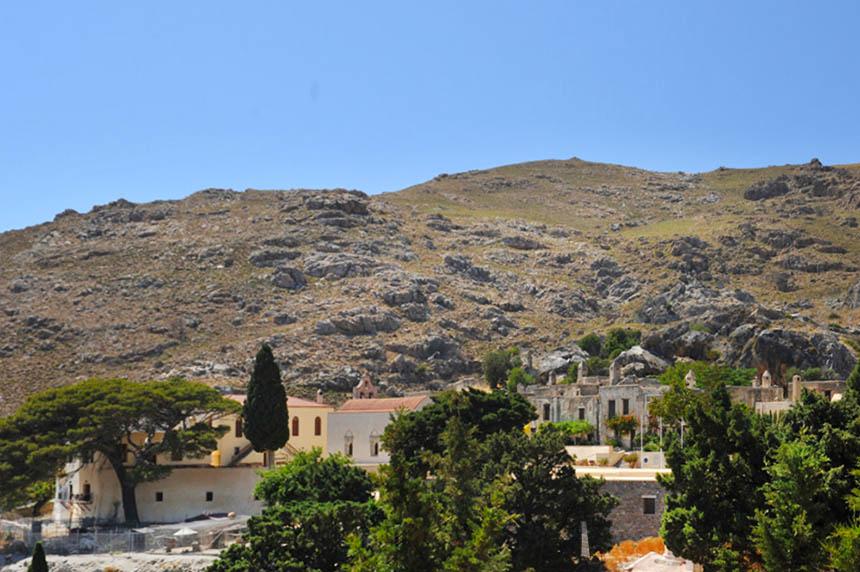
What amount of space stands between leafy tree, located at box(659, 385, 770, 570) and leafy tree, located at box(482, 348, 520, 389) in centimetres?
7741

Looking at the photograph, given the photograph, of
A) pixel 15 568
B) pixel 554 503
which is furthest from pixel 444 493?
pixel 15 568

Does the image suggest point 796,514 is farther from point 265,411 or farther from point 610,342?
point 610,342

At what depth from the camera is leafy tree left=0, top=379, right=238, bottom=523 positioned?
62031 mm

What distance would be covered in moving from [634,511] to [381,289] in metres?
102

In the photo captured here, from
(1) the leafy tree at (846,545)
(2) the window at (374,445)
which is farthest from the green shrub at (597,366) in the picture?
(1) the leafy tree at (846,545)

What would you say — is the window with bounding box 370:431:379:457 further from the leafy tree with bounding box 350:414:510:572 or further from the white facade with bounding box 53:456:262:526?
the leafy tree with bounding box 350:414:510:572

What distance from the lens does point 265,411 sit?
218 ft

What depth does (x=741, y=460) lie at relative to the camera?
3703 cm

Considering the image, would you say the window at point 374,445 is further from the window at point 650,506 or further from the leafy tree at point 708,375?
the window at point 650,506

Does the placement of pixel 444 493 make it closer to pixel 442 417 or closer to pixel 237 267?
pixel 442 417

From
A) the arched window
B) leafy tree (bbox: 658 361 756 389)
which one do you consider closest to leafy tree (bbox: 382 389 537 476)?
the arched window

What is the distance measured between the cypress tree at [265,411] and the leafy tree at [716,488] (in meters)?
31.7

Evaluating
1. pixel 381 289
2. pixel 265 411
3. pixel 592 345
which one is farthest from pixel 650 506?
pixel 381 289

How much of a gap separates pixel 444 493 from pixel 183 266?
410 feet
